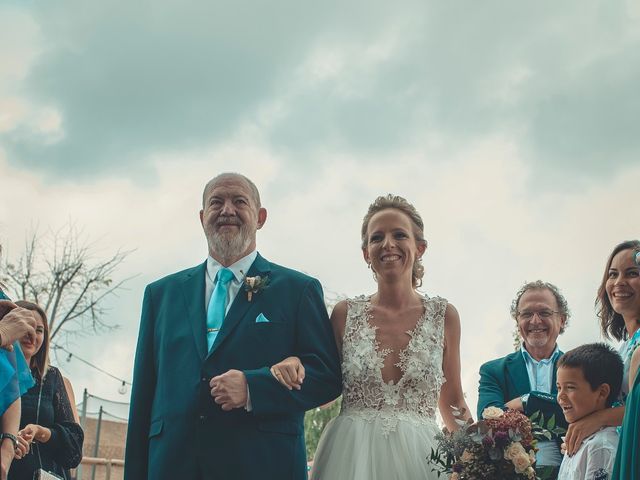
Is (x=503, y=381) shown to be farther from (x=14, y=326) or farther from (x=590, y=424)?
(x=14, y=326)

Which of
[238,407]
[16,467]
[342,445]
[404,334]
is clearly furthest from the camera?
[16,467]

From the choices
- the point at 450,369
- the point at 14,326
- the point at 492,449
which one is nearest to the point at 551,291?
the point at 450,369

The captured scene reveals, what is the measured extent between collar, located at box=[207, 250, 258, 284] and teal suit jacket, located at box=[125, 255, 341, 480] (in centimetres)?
4

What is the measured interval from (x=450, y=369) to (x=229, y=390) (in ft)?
5.60

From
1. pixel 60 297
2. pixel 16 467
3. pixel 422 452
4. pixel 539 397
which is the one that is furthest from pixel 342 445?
pixel 60 297

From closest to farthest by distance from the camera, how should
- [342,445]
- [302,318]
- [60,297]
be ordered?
[302,318] < [342,445] < [60,297]

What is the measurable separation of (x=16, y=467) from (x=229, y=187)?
240 centimetres

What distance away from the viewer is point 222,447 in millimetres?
4047

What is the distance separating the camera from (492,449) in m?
4.11

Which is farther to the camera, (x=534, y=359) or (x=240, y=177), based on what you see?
(x=534, y=359)

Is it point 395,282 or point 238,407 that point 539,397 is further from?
point 238,407

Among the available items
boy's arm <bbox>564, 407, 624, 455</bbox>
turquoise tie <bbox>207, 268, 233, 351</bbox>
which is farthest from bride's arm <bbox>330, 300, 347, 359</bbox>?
boy's arm <bbox>564, 407, 624, 455</bbox>

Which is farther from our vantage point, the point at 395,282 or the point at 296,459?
the point at 395,282

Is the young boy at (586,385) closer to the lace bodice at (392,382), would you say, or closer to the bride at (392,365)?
the bride at (392,365)
